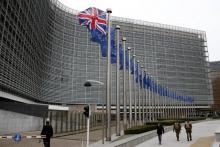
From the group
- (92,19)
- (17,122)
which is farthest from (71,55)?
(92,19)

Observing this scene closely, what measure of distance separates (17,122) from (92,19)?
57.5 feet

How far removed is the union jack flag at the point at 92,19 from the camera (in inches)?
784

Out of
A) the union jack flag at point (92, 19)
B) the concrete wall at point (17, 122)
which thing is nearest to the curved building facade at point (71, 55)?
the concrete wall at point (17, 122)

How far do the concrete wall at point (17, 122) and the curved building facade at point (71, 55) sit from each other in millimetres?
3867

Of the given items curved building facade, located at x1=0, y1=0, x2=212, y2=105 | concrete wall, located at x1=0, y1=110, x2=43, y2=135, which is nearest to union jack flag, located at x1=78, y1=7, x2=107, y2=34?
curved building facade, located at x1=0, y1=0, x2=212, y2=105

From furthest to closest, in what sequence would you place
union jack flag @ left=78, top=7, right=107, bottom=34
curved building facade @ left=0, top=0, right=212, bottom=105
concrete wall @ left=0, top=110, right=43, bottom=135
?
curved building facade @ left=0, top=0, right=212, bottom=105
concrete wall @ left=0, top=110, right=43, bottom=135
union jack flag @ left=78, top=7, right=107, bottom=34

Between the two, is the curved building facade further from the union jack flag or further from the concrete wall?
the union jack flag

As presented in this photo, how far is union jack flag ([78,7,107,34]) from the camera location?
65.3 ft

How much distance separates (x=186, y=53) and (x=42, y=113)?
336 ft

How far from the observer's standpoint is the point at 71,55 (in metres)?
97.6

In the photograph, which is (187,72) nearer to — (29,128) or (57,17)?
(57,17)

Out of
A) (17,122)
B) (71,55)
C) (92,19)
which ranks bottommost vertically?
(17,122)

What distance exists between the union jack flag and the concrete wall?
Answer: 47.0 ft

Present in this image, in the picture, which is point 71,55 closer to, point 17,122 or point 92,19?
point 17,122
